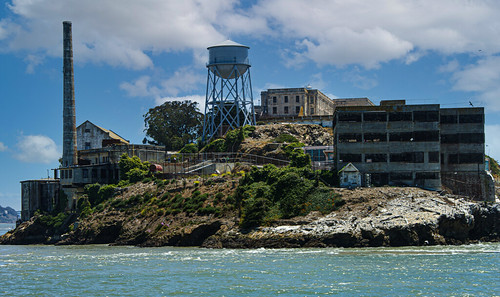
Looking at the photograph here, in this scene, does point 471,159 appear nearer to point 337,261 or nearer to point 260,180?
point 260,180

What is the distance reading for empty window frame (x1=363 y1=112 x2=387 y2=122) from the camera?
7644 cm

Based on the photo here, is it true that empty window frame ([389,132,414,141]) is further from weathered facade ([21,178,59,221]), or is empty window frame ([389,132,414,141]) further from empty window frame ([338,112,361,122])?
weathered facade ([21,178,59,221])

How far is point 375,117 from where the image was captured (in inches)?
3014

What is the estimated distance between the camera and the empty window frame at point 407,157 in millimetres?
75562

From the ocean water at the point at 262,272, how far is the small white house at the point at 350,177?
547 inches

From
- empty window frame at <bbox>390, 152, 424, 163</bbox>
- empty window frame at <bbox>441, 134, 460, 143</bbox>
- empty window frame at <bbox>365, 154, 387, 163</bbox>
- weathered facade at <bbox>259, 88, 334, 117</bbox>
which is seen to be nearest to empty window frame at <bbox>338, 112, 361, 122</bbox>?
empty window frame at <bbox>365, 154, 387, 163</bbox>

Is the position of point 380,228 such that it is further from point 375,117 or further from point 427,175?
point 375,117

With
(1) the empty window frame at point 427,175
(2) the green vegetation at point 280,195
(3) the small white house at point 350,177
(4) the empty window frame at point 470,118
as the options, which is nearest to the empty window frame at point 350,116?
(3) the small white house at point 350,177

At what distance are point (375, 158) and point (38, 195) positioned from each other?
4535 centimetres

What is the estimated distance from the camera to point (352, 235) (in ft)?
200

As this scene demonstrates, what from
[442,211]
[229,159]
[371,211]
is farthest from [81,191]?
[442,211]

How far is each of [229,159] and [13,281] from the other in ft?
153

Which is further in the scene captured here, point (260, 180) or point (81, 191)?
point (81, 191)

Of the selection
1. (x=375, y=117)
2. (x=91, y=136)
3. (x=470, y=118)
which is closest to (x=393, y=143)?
(x=375, y=117)
